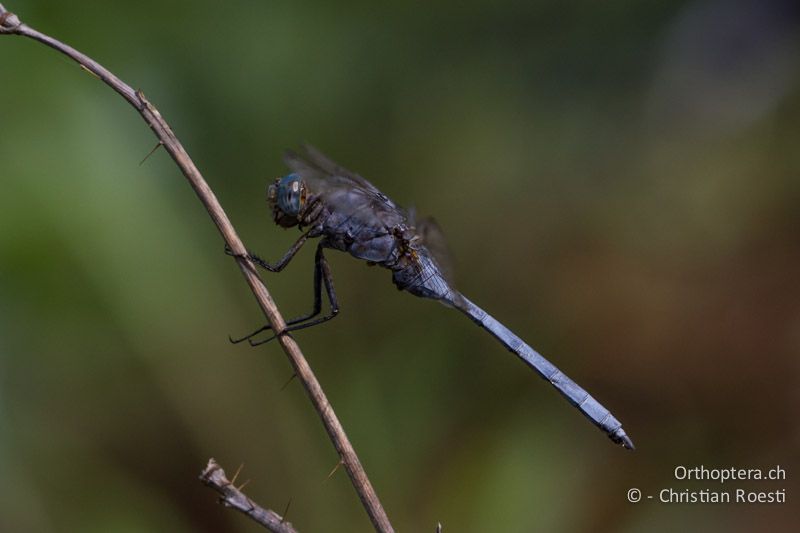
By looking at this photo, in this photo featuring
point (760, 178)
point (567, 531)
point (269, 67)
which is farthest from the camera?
point (760, 178)

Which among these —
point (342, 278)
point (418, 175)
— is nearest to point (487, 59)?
point (418, 175)

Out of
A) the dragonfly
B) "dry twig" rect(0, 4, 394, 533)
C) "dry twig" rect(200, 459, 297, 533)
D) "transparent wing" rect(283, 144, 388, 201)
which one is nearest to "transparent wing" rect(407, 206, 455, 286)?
the dragonfly

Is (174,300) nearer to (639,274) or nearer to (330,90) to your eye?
(330,90)

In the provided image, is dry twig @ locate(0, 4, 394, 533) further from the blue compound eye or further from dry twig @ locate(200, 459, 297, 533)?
the blue compound eye

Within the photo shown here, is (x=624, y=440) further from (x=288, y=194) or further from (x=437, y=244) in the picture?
(x=288, y=194)

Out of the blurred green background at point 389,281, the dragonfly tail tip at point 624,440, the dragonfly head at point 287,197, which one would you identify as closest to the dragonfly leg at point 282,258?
the dragonfly head at point 287,197

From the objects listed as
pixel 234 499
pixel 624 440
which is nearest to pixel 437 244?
pixel 624 440

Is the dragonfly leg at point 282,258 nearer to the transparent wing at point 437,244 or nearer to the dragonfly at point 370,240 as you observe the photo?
the dragonfly at point 370,240
